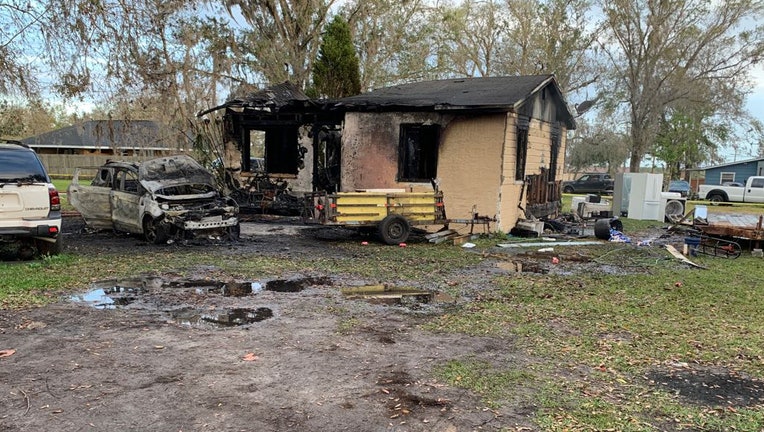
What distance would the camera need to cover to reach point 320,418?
3600 millimetres

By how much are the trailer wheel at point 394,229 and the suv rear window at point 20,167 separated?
6.22 meters

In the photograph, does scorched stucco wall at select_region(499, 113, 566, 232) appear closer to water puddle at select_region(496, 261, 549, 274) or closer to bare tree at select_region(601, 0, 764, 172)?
water puddle at select_region(496, 261, 549, 274)

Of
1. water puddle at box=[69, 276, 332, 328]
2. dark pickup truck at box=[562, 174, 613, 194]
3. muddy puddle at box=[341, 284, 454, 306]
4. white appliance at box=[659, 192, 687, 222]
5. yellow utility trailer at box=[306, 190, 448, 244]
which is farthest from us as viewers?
dark pickup truck at box=[562, 174, 613, 194]

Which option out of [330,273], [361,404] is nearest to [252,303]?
[330,273]

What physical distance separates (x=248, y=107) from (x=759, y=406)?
14825 millimetres

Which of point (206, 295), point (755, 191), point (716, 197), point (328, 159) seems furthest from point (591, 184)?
point (206, 295)

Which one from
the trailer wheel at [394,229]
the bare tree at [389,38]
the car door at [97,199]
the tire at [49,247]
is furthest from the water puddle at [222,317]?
the bare tree at [389,38]

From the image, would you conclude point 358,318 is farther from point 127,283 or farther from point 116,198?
point 116,198

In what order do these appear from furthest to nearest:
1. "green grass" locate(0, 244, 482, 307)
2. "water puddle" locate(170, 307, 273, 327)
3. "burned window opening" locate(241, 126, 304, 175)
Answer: "burned window opening" locate(241, 126, 304, 175)
"green grass" locate(0, 244, 482, 307)
"water puddle" locate(170, 307, 273, 327)

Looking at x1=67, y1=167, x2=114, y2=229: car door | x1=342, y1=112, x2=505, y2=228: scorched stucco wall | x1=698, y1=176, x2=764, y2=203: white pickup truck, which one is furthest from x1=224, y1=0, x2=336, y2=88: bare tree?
x1=698, y1=176, x2=764, y2=203: white pickup truck

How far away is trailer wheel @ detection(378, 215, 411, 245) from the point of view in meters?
11.5

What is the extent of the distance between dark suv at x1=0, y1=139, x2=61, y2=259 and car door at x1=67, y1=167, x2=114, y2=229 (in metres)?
3.05

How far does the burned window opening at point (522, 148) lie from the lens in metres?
13.8

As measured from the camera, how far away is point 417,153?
14.1 metres
